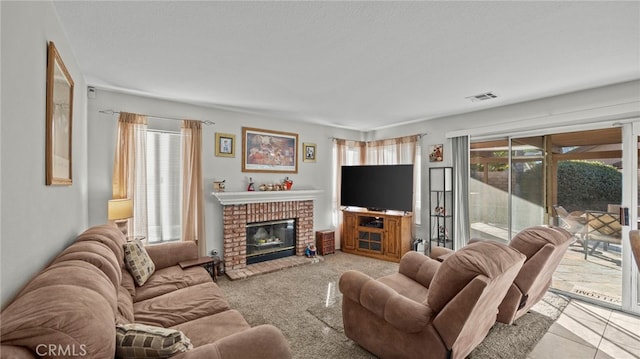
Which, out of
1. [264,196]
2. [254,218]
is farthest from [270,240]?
[264,196]

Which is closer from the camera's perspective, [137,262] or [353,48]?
[353,48]

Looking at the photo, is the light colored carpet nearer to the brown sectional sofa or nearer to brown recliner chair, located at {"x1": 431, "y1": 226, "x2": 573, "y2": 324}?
brown recliner chair, located at {"x1": 431, "y1": 226, "x2": 573, "y2": 324}

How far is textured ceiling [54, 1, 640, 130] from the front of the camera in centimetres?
178

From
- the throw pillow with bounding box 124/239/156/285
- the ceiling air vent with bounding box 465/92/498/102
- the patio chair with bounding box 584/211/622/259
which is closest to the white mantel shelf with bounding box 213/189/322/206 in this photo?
the throw pillow with bounding box 124/239/156/285

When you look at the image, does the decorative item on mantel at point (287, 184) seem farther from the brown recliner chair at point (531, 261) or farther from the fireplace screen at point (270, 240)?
the brown recliner chair at point (531, 261)

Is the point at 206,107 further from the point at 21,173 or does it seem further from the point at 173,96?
the point at 21,173

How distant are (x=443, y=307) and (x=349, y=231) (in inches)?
148

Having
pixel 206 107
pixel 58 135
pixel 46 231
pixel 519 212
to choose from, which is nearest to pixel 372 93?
pixel 206 107

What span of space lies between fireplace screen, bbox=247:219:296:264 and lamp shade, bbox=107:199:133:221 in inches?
70.1

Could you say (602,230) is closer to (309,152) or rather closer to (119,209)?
(309,152)

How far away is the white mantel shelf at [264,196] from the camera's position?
4.14 meters

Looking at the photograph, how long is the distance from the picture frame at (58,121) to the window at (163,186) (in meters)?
1.57

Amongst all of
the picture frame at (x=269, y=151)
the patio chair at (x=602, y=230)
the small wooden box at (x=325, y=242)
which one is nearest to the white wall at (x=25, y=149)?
the picture frame at (x=269, y=151)

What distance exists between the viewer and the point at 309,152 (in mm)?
5359
